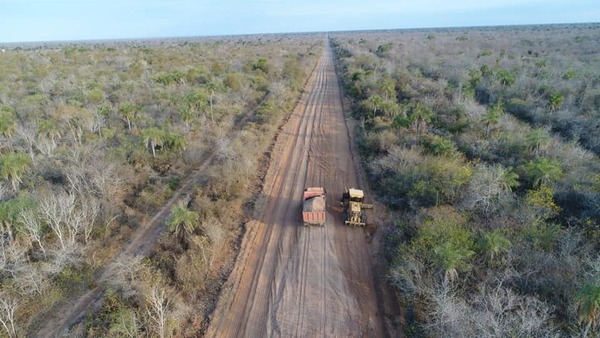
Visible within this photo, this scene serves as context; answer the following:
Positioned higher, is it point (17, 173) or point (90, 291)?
point (17, 173)

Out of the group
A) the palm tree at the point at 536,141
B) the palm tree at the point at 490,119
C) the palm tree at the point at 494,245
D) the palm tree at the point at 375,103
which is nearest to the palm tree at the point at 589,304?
the palm tree at the point at 494,245

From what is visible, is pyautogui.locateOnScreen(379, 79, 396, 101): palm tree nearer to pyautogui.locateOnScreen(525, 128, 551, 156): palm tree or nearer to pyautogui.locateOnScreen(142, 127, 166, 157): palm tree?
pyautogui.locateOnScreen(525, 128, 551, 156): palm tree

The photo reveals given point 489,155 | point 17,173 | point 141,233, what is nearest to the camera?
point 141,233

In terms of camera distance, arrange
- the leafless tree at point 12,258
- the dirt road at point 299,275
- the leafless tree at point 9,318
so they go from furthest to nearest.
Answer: the leafless tree at point 12,258
the dirt road at point 299,275
the leafless tree at point 9,318

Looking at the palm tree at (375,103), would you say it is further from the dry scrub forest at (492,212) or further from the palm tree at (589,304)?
the palm tree at (589,304)

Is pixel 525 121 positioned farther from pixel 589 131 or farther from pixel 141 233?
pixel 141 233

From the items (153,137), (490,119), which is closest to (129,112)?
(153,137)

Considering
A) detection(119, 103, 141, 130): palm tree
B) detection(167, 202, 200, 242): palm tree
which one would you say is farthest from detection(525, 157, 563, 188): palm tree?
detection(119, 103, 141, 130): palm tree

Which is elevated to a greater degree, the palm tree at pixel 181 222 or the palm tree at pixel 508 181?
the palm tree at pixel 508 181

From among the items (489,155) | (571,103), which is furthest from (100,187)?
(571,103)
